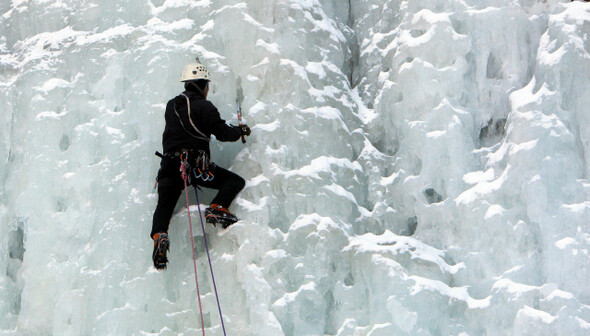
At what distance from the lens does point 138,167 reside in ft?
23.4

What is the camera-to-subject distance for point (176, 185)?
6672 mm

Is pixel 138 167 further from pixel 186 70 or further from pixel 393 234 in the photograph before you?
pixel 393 234

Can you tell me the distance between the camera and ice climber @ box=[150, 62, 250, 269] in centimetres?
660

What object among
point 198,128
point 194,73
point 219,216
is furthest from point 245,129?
point 219,216

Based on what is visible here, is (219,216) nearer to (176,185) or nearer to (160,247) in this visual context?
(176,185)

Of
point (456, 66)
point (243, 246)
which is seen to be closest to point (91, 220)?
point (243, 246)

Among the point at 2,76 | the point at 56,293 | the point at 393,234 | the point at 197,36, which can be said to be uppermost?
the point at 197,36

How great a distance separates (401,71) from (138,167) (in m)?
2.45

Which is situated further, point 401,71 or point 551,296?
point 401,71

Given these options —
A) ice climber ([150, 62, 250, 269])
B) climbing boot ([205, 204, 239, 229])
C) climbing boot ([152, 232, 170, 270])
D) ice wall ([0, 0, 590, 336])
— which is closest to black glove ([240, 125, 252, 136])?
ice climber ([150, 62, 250, 269])

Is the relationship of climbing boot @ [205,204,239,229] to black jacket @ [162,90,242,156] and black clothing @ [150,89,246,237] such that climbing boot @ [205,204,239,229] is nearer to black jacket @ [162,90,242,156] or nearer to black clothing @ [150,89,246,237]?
black clothing @ [150,89,246,237]

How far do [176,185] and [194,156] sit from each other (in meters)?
0.29

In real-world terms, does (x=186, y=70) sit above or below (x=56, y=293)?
above

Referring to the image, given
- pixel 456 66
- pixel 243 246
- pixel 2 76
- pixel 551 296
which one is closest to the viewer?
pixel 551 296
